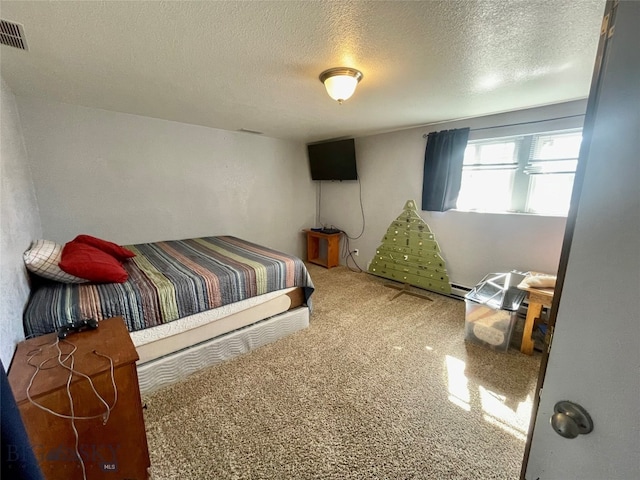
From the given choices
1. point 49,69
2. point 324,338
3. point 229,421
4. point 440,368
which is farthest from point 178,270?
point 440,368

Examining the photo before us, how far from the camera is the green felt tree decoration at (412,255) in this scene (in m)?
3.34

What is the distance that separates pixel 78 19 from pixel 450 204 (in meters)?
3.44

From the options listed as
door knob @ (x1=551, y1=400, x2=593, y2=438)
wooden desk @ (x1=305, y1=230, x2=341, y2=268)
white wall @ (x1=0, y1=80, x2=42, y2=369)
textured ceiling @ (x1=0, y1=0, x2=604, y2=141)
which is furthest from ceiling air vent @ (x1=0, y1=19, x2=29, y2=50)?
wooden desk @ (x1=305, y1=230, x2=341, y2=268)

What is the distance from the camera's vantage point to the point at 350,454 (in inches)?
55.2

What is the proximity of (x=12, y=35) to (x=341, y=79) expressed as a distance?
1.79 meters

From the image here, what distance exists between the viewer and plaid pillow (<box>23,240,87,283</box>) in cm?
178

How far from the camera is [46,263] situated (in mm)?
1816

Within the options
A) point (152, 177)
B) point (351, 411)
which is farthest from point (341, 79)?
point (152, 177)

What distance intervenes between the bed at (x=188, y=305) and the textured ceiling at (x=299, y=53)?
1.47 metres

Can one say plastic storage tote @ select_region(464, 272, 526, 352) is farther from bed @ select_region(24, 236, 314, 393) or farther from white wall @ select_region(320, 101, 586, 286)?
bed @ select_region(24, 236, 314, 393)

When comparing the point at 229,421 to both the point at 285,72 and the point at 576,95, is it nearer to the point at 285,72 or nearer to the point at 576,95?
the point at 285,72

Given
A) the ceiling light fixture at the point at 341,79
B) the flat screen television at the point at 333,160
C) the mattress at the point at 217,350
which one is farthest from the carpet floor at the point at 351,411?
the flat screen television at the point at 333,160

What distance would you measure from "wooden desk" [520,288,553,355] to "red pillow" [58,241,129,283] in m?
3.18

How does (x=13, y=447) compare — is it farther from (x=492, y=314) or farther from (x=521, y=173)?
(x=521, y=173)
